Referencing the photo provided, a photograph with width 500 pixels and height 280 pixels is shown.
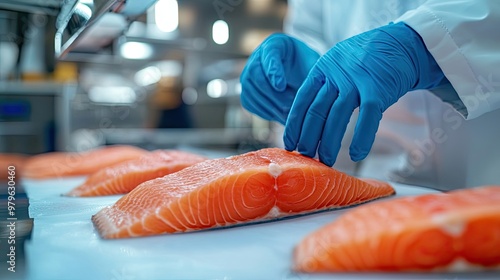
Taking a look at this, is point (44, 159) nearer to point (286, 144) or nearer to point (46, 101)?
point (286, 144)

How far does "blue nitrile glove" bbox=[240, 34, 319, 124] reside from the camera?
5.09ft

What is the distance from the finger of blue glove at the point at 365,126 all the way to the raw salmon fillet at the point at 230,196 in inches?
3.6

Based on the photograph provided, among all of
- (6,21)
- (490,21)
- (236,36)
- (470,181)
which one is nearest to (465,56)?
(490,21)

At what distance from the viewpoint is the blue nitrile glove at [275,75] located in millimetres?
1553

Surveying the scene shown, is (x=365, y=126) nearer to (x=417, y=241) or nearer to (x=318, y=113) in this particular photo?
(x=318, y=113)

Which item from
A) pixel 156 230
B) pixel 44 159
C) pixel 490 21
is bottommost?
pixel 44 159

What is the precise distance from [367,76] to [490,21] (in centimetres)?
44

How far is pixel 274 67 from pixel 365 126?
1.53 ft

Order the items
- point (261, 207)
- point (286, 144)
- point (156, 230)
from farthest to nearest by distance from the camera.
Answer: point (286, 144), point (261, 207), point (156, 230)

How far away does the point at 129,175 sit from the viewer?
1.46 m

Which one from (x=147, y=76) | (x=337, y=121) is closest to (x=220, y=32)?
(x=147, y=76)

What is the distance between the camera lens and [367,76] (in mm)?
1221

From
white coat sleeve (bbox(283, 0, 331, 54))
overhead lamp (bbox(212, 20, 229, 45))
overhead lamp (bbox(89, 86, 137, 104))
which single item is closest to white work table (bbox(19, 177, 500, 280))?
white coat sleeve (bbox(283, 0, 331, 54))

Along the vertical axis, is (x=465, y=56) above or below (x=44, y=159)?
above
